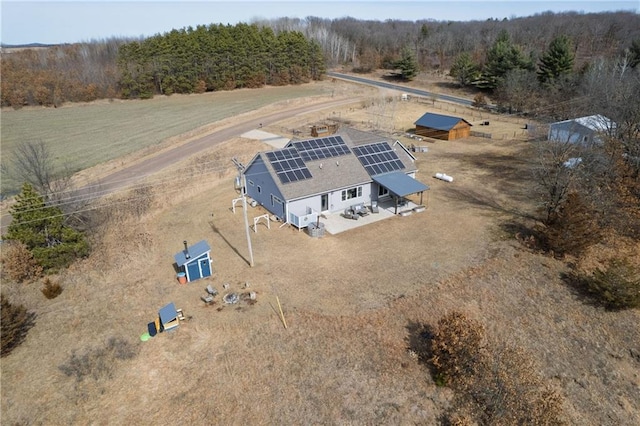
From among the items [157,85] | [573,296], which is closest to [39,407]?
[573,296]

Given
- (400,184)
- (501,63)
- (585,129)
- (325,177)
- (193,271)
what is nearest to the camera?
(193,271)

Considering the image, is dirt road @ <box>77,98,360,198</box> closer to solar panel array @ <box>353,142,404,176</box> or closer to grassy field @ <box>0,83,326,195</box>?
grassy field @ <box>0,83,326,195</box>

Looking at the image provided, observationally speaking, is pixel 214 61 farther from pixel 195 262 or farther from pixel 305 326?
pixel 305 326

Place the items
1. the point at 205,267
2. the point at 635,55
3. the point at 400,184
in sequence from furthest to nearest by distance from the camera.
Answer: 1. the point at 635,55
2. the point at 400,184
3. the point at 205,267

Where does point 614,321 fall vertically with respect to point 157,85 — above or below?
below

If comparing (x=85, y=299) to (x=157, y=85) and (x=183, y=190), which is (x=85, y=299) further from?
(x=157, y=85)

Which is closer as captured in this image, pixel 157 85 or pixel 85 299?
pixel 85 299

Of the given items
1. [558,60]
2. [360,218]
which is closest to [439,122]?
[360,218]

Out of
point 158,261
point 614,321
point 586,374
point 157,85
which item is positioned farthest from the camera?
point 157,85
